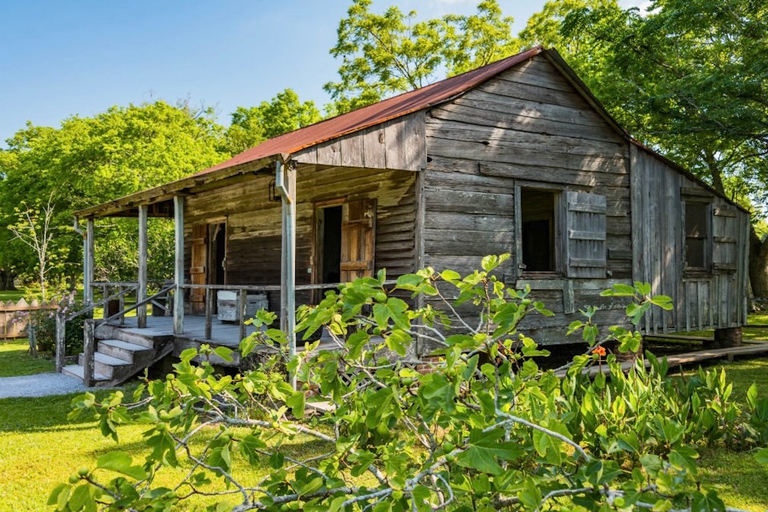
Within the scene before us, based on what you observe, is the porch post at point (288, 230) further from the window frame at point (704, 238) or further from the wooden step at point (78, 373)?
the window frame at point (704, 238)

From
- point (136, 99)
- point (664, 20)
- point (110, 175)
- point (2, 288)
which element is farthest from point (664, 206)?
point (2, 288)

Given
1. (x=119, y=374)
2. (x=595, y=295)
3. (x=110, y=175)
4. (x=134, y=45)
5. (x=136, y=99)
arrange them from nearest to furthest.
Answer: (x=119, y=374) < (x=595, y=295) < (x=134, y=45) < (x=110, y=175) < (x=136, y=99)

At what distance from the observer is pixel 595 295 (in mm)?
10688

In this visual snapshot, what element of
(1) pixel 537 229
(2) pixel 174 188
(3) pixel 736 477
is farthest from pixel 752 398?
(1) pixel 537 229

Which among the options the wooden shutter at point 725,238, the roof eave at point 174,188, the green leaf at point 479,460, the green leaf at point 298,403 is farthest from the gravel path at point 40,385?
the wooden shutter at point 725,238

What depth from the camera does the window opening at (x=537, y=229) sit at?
1516 centimetres

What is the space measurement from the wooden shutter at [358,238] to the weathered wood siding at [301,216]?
12 centimetres

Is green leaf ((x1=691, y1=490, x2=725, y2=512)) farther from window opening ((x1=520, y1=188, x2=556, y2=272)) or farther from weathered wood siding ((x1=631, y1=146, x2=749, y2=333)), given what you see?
window opening ((x1=520, y1=188, x2=556, y2=272))

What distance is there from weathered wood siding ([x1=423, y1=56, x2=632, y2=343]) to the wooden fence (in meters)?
12.9

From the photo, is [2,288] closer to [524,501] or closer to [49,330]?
[49,330]

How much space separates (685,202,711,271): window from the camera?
12273 millimetres

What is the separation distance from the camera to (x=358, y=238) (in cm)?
1023

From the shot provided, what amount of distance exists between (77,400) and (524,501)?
4.65 feet

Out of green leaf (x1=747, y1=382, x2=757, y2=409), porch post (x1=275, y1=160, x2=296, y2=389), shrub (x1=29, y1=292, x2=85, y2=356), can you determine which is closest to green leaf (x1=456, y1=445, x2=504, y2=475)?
green leaf (x1=747, y1=382, x2=757, y2=409)
